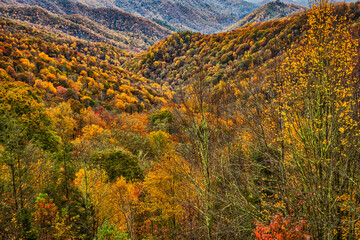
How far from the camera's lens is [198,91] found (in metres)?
5.45

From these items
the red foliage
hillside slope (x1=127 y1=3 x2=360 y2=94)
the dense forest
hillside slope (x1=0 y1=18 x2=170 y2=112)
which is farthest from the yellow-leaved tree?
hillside slope (x1=127 y1=3 x2=360 y2=94)

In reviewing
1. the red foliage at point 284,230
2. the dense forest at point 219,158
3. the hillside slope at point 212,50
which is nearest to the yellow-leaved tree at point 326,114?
the dense forest at point 219,158

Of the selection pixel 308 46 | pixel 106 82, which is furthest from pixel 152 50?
pixel 308 46

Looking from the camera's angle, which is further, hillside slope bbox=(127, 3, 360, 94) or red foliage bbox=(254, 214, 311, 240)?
hillside slope bbox=(127, 3, 360, 94)

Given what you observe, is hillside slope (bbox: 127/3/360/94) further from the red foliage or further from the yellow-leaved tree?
the red foliage

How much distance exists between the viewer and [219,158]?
7922 mm

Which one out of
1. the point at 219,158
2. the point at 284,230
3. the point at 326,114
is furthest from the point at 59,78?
the point at 284,230

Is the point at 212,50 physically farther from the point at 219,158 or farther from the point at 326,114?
the point at 326,114

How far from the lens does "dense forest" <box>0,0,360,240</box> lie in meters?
5.10

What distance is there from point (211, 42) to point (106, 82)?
85209mm

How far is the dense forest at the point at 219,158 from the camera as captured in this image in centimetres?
510

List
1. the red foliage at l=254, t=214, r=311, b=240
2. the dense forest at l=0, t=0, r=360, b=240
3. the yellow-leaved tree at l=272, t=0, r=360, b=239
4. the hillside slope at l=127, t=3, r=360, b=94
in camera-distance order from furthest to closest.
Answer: the hillside slope at l=127, t=3, r=360, b=94 < the dense forest at l=0, t=0, r=360, b=240 < the yellow-leaved tree at l=272, t=0, r=360, b=239 < the red foliage at l=254, t=214, r=311, b=240

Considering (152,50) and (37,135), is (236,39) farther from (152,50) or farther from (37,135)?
(37,135)

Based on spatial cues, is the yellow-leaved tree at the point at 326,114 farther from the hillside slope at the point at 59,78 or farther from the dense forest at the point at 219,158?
the hillside slope at the point at 59,78
